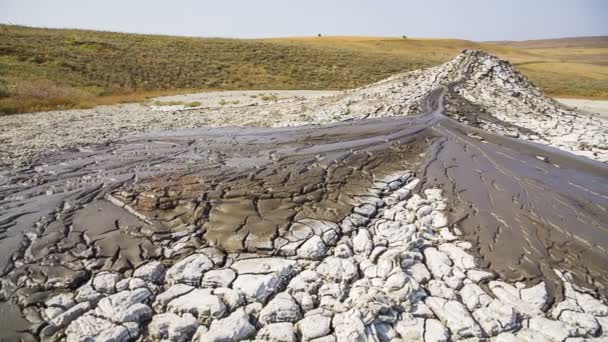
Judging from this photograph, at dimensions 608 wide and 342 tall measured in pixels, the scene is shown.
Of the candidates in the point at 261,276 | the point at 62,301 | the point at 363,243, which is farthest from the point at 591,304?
the point at 62,301

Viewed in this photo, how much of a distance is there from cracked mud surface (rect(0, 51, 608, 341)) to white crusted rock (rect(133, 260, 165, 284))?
1cm

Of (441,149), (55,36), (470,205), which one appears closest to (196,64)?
(55,36)

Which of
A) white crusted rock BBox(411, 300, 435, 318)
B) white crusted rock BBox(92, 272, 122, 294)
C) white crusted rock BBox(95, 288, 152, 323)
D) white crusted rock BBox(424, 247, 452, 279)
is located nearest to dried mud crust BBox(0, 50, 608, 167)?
white crusted rock BBox(92, 272, 122, 294)

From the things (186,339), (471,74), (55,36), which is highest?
(55,36)

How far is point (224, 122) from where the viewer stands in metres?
9.36

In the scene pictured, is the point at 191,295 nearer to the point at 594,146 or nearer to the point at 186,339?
the point at 186,339

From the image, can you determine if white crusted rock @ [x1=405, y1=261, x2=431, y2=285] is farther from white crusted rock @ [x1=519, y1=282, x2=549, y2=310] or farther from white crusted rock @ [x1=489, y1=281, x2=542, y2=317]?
white crusted rock @ [x1=519, y1=282, x2=549, y2=310]

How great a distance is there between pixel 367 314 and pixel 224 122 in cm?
753

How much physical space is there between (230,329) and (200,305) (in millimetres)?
347

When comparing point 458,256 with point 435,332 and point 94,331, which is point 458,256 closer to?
point 435,332

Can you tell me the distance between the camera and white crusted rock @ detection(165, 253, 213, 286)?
119 inches

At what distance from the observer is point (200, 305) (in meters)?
2.78

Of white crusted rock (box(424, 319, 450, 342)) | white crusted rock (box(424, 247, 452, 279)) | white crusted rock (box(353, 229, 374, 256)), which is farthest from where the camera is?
white crusted rock (box(353, 229, 374, 256))

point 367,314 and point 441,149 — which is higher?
point 441,149
